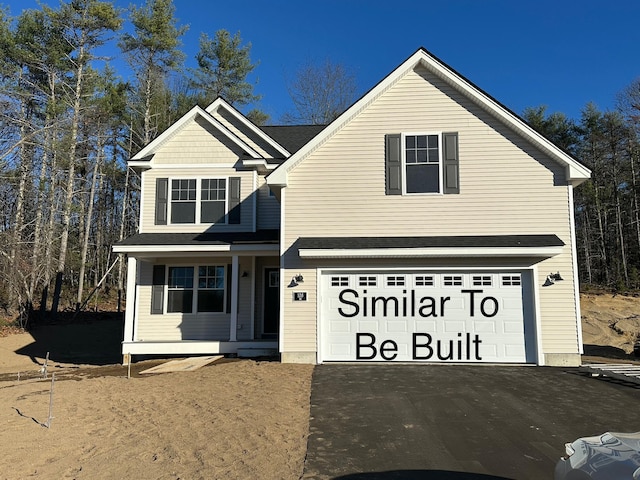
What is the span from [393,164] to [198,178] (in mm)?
6343

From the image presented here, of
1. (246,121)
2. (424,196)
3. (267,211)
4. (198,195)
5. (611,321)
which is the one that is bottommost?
(611,321)

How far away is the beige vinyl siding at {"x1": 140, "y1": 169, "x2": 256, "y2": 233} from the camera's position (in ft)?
45.5

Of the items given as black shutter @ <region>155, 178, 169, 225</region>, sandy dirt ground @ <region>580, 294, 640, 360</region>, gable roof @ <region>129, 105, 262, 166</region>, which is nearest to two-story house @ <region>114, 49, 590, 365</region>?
black shutter @ <region>155, 178, 169, 225</region>

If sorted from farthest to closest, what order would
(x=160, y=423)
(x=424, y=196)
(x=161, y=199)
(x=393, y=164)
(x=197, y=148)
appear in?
(x=197, y=148) < (x=161, y=199) < (x=393, y=164) < (x=424, y=196) < (x=160, y=423)

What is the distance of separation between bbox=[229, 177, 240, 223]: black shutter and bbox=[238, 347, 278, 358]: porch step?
13.2ft

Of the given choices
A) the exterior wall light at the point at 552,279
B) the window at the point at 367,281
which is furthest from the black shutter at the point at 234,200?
the exterior wall light at the point at 552,279

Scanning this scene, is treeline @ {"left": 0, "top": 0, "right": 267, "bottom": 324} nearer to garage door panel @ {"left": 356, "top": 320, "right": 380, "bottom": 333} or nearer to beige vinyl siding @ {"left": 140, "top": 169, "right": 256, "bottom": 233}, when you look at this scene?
beige vinyl siding @ {"left": 140, "top": 169, "right": 256, "bottom": 233}

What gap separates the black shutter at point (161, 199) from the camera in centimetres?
1390

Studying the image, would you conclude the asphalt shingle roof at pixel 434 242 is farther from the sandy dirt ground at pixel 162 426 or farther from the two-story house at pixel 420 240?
the sandy dirt ground at pixel 162 426

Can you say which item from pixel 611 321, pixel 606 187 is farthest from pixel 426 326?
pixel 606 187

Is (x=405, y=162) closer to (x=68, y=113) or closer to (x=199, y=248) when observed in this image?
(x=199, y=248)

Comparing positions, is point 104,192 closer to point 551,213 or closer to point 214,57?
point 214,57

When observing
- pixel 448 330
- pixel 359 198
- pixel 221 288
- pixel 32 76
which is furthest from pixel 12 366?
pixel 32 76

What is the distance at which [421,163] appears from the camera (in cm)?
1141
